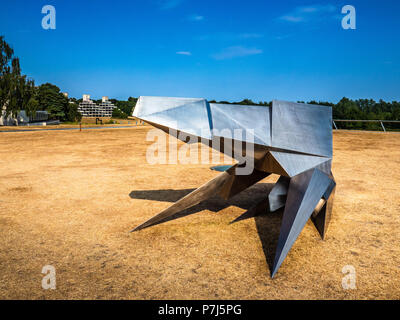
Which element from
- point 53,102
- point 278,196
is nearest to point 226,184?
point 278,196

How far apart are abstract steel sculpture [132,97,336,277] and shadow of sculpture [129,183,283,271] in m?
0.49

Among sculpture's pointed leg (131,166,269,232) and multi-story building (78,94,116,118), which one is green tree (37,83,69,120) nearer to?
sculpture's pointed leg (131,166,269,232)

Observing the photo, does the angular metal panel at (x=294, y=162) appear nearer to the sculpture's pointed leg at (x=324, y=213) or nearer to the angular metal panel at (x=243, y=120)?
the angular metal panel at (x=243, y=120)

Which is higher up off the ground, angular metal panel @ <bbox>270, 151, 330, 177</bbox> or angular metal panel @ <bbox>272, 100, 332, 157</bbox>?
angular metal panel @ <bbox>272, 100, 332, 157</bbox>

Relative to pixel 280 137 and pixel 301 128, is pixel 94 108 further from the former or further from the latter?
pixel 280 137

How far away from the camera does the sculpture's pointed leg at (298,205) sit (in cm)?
398

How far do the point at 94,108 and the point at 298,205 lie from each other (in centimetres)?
19073

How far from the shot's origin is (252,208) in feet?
21.0

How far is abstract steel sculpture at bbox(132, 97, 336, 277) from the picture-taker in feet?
14.3

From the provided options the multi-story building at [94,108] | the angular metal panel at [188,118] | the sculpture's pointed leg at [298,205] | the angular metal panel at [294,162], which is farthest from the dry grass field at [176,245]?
the multi-story building at [94,108]

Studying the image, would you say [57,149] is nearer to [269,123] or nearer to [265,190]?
[265,190]

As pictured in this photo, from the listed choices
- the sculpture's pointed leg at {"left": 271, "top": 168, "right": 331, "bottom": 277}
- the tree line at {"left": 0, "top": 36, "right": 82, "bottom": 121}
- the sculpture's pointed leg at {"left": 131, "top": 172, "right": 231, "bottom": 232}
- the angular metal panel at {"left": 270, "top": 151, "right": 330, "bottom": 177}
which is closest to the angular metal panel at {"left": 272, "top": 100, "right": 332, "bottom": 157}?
the angular metal panel at {"left": 270, "top": 151, "right": 330, "bottom": 177}

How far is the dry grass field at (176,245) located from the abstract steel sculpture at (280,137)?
1.63 ft
